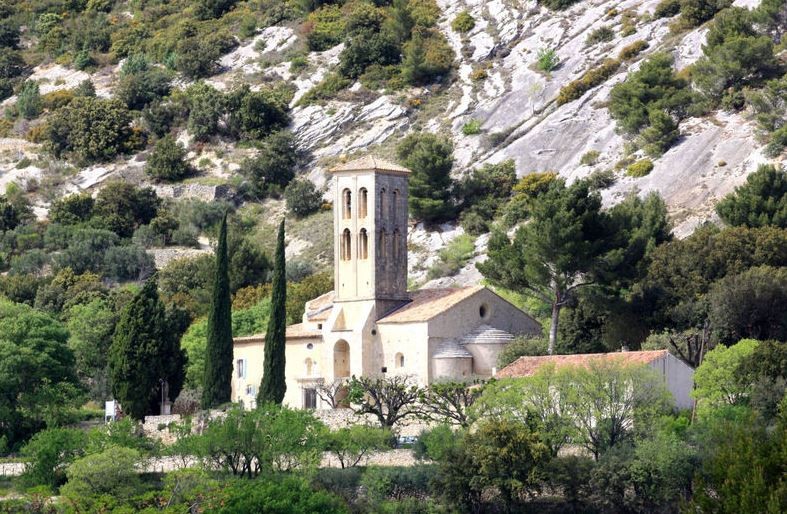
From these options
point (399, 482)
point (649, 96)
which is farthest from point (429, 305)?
point (649, 96)

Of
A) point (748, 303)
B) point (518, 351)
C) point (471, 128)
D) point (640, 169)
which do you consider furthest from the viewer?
point (471, 128)

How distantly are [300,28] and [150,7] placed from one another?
20589mm

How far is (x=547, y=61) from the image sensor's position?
115500mm

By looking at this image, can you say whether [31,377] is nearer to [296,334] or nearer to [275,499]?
[296,334]

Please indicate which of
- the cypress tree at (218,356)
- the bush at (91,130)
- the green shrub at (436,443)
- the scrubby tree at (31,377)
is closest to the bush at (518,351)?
the green shrub at (436,443)

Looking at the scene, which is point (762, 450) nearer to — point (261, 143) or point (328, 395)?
point (328, 395)

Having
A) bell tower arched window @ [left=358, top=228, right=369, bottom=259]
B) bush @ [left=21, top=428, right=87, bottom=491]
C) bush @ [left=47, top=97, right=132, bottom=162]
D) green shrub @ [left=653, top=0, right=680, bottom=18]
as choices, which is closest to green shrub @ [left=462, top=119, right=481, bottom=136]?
green shrub @ [left=653, top=0, right=680, bottom=18]

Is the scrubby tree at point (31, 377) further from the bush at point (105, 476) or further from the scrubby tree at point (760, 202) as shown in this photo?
the scrubby tree at point (760, 202)

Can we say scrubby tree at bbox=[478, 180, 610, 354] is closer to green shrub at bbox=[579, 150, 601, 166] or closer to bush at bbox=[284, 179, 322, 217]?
green shrub at bbox=[579, 150, 601, 166]

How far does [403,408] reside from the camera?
72938 millimetres

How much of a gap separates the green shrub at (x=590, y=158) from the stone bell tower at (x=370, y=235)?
2463cm

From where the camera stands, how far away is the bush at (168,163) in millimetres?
117812

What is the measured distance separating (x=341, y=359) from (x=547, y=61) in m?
43.7

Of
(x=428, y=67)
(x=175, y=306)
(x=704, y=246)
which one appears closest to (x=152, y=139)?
(x=428, y=67)
